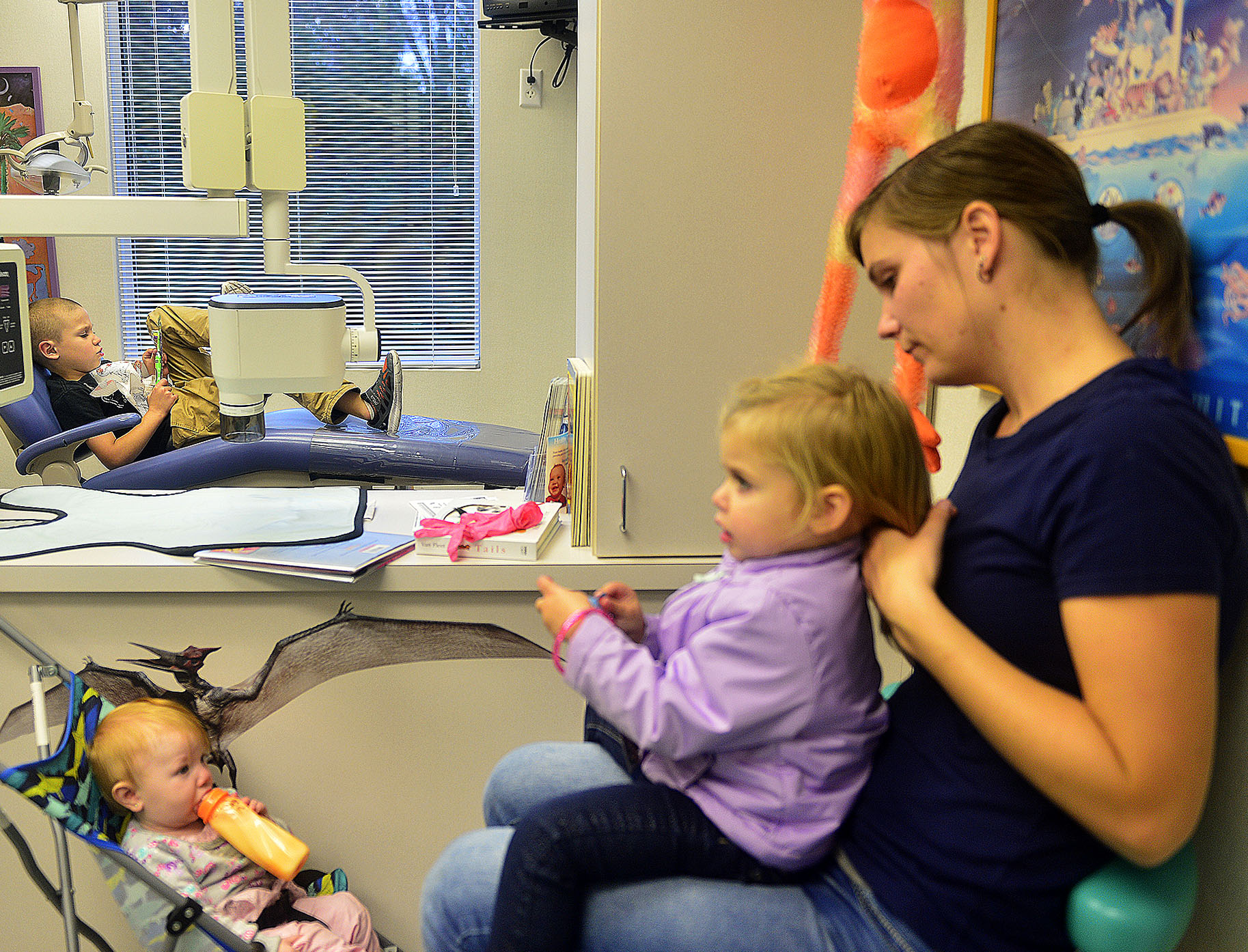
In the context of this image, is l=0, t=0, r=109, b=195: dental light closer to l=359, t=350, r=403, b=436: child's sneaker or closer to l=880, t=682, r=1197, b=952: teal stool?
l=880, t=682, r=1197, b=952: teal stool

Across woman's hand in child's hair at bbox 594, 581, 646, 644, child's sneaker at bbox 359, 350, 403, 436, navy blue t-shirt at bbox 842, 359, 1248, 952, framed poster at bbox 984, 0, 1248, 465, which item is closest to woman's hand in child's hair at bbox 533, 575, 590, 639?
woman's hand in child's hair at bbox 594, 581, 646, 644

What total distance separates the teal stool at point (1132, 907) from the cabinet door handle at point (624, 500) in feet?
3.65

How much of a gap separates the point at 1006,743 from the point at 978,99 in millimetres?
1159

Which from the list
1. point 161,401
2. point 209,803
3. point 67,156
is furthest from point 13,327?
point 161,401

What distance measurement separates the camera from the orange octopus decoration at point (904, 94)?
55.8 inches

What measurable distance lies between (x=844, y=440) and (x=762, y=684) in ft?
0.85

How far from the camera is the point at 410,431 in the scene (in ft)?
14.0

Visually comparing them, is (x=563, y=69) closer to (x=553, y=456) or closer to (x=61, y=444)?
(x=61, y=444)

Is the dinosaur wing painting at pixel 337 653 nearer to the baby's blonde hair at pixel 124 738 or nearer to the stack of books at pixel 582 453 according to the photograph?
the baby's blonde hair at pixel 124 738

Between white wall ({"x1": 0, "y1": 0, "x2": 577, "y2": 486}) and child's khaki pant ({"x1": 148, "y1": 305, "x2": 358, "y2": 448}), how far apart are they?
5.16 feet

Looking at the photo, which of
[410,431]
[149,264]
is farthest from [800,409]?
[149,264]

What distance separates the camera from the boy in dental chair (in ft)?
12.7

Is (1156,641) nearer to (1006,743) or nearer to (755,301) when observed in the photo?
(1006,743)

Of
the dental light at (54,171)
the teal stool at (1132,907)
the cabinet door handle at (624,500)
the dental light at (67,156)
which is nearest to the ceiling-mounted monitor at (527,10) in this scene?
the dental light at (67,156)
